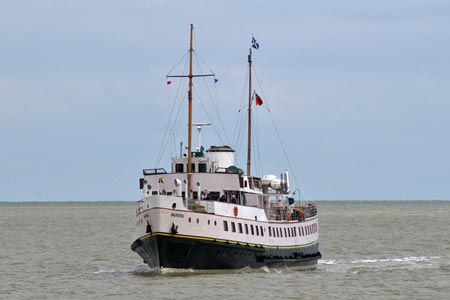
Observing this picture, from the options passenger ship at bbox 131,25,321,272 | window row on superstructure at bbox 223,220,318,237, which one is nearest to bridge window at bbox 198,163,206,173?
passenger ship at bbox 131,25,321,272

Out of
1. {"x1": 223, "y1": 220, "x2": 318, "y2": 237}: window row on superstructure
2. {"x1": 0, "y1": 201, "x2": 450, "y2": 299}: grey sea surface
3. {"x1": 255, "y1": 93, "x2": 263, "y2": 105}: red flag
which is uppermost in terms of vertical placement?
{"x1": 255, "y1": 93, "x2": 263, "y2": 105}: red flag

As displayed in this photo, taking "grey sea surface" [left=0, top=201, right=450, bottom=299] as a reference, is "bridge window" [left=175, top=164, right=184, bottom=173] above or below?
above

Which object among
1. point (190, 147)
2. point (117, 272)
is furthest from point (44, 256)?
point (190, 147)

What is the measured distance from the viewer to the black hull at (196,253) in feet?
177

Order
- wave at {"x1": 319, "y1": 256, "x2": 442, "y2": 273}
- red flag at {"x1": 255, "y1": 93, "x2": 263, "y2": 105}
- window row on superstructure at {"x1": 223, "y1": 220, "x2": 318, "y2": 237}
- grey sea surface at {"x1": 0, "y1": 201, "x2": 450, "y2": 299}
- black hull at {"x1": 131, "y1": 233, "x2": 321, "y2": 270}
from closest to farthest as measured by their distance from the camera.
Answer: grey sea surface at {"x1": 0, "y1": 201, "x2": 450, "y2": 299}, black hull at {"x1": 131, "y1": 233, "x2": 321, "y2": 270}, window row on superstructure at {"x1": 223, "y1": 220, "x2": 318, "y2": 237}, wave at {"x1": 319, "y1": 256, "x2": 442, "y2": 273}, red flag at {"x1": 255, "y1": 93, "x2": 263, "y2": 105}

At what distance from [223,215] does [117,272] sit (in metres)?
8.75

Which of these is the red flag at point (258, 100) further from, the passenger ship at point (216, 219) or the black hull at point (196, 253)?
the black hull at point (196, 253)

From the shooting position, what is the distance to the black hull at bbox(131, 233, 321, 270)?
5409 cm

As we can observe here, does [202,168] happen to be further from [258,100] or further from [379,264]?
[379,264]

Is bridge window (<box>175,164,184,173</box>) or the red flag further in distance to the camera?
the red flag

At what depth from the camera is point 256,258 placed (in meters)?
58.3

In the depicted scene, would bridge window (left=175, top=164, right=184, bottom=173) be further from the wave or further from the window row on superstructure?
the wave

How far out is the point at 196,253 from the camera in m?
54.7

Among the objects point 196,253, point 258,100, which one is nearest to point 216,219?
point 196,253
